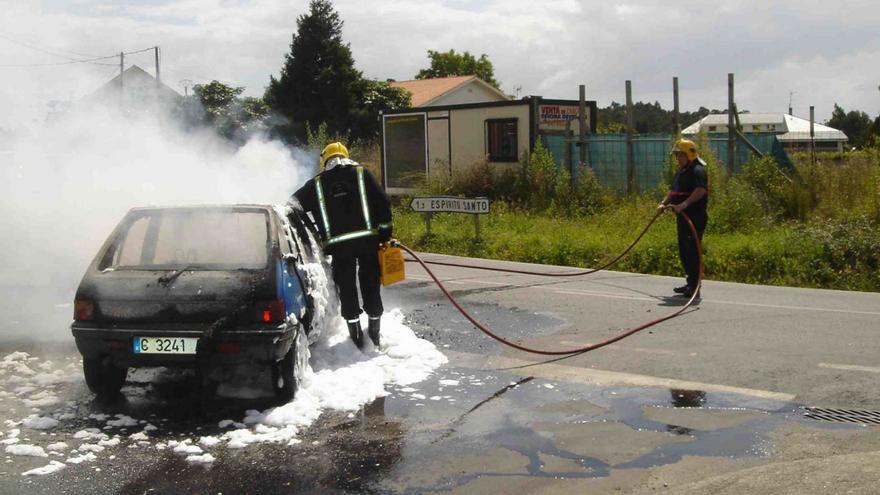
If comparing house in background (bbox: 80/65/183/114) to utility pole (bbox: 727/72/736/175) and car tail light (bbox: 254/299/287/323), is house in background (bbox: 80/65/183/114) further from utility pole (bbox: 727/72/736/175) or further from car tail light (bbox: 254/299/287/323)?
utility pole (bbox: 727/72/736/175)

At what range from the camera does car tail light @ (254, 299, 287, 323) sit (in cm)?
654

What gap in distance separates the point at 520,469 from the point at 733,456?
4.18ft

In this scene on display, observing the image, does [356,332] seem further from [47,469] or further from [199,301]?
[47,469]

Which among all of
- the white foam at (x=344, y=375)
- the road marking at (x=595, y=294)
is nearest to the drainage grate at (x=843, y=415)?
the white foam at (x=344, y=375)

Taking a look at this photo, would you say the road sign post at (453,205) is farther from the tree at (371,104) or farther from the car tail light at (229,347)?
the tree at (371,104)

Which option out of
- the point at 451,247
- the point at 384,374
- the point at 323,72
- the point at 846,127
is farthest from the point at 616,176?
the point at 846,127

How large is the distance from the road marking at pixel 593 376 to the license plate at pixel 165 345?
2572 mm

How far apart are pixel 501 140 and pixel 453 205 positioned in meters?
8.45

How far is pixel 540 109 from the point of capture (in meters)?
25.2

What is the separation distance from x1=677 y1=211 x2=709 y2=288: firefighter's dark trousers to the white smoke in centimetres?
459

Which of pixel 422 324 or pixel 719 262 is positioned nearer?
pixel 422 324

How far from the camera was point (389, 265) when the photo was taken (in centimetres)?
857

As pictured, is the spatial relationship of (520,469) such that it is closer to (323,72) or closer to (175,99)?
(175,99)

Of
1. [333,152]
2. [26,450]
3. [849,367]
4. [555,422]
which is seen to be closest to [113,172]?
[333,152]
